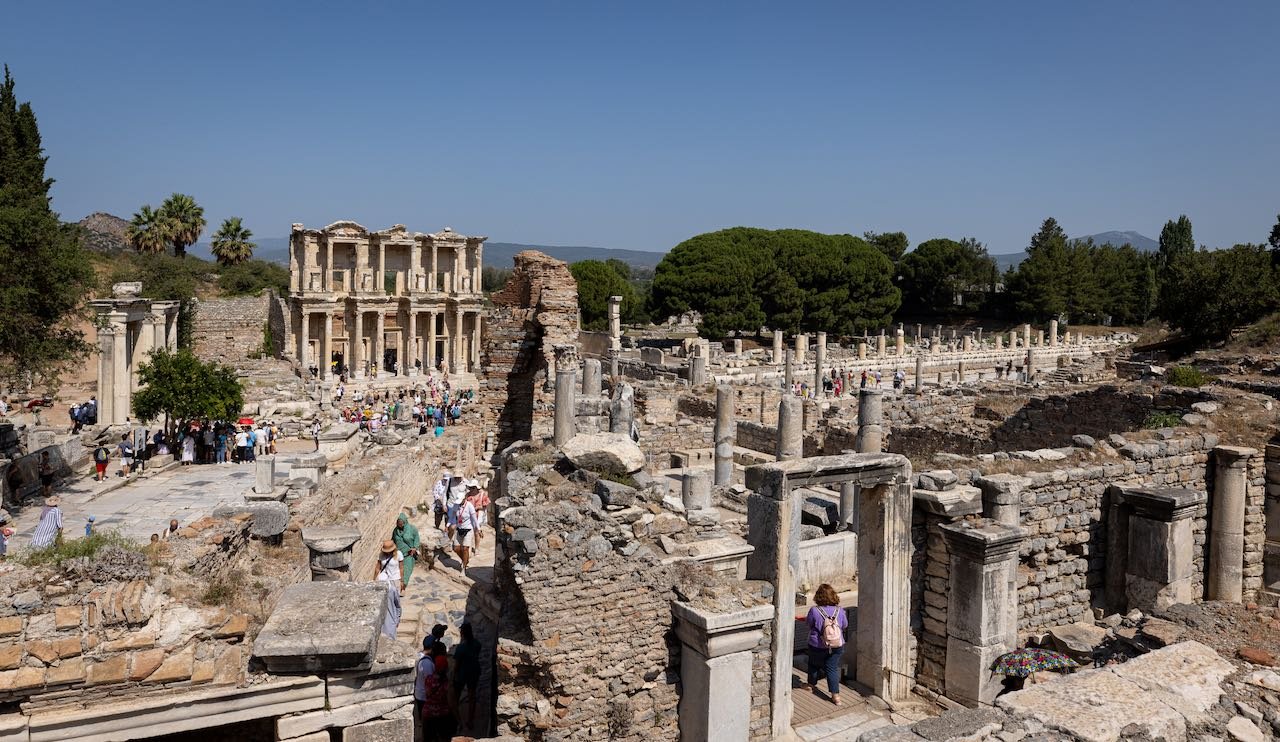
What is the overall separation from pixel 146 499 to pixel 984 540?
18.1 metres

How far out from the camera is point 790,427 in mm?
18891

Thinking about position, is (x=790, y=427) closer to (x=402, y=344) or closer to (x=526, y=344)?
(x=526, y=344)

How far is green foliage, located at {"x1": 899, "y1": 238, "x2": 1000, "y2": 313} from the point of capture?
81.2 m

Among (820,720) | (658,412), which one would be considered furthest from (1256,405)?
(658,412)

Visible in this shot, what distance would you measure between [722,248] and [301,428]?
42515 millimetres

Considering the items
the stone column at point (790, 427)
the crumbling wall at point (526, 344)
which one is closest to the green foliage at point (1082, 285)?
the stone column at point (790, 427)

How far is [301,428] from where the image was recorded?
31141 mm

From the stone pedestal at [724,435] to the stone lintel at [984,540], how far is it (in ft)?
34.0

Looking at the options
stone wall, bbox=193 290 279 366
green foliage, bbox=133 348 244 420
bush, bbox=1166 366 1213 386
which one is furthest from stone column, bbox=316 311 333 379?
bush, bbox=1166 366 1213 386

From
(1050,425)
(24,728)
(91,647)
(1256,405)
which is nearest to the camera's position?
(24,728)

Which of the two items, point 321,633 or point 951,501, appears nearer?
point 321,633

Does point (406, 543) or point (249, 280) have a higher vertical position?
point (249, 280)

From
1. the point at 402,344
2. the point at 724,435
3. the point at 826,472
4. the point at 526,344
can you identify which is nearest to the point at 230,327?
the point at 402,344

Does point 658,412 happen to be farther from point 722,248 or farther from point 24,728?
point 722,248
